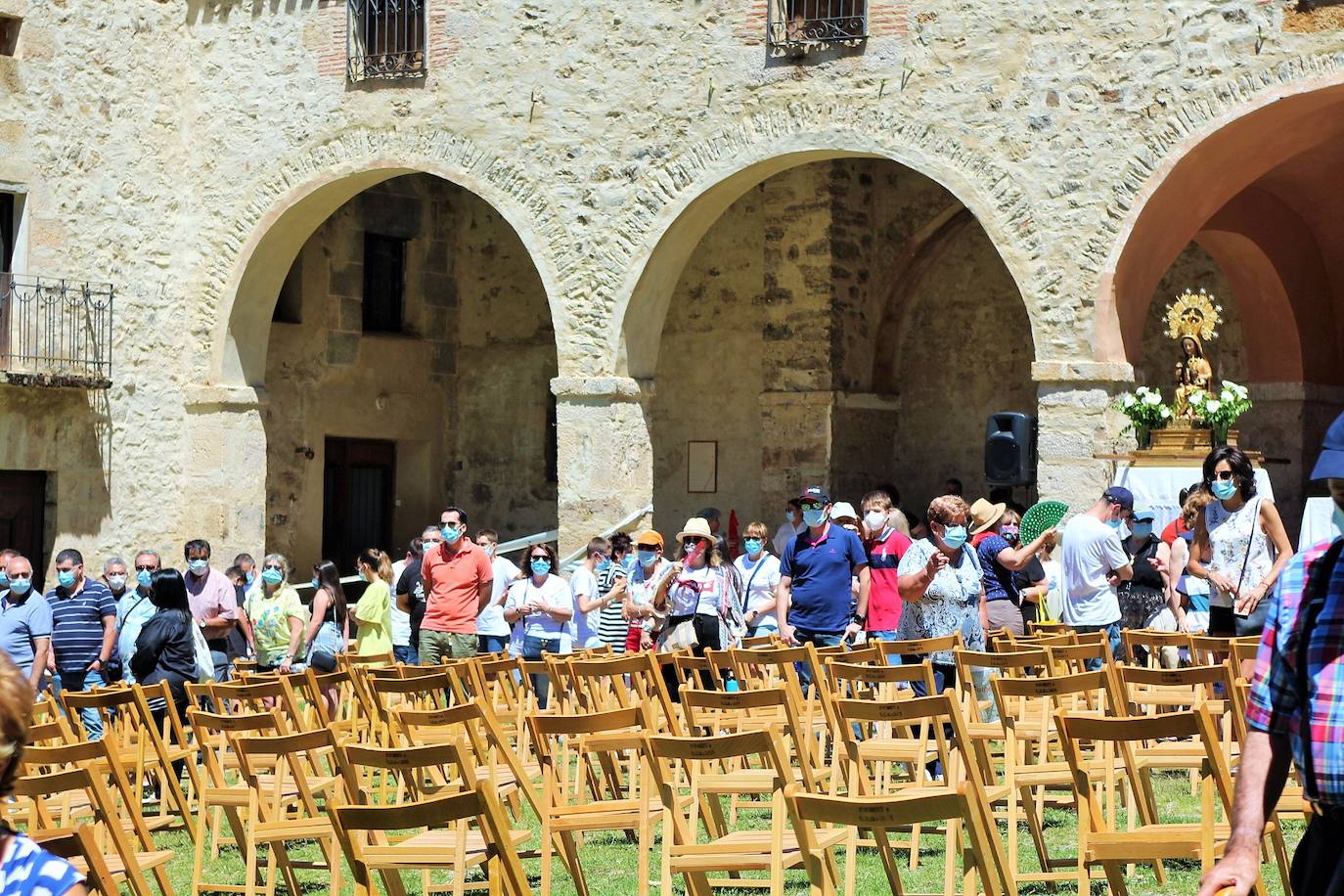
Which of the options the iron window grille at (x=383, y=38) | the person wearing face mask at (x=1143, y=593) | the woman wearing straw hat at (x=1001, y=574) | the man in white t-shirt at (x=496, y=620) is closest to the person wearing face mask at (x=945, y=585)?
the woman wearing straw hat at (x=1001, y=574)

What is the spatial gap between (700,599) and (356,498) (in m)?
9.18

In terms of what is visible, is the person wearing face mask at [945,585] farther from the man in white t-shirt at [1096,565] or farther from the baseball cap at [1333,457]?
the baseball cap at [1333,457]

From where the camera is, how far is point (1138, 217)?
13.4 meters

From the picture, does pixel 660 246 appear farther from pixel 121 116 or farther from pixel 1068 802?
pixel 1068 802

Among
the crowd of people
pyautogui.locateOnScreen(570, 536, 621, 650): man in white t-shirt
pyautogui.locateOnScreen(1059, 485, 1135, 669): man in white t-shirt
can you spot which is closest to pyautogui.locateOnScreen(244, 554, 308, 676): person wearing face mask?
the crowd of people

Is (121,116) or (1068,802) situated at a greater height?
(121,116)

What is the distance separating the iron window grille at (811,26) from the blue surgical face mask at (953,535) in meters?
6.22

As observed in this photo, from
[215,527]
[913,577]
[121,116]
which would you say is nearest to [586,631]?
[913,577]

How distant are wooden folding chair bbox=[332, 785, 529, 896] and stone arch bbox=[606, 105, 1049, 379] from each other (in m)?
9.16

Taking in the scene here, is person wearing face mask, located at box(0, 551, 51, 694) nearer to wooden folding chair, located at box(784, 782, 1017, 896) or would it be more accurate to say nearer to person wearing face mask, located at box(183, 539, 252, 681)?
person wearing face mask, located at box(183, 539, 252, 681)

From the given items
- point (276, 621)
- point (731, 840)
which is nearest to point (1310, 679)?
point (731, 840)

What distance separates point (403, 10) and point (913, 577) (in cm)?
926

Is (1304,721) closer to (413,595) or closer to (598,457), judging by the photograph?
(413,595)

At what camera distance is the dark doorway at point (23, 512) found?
16.8m
